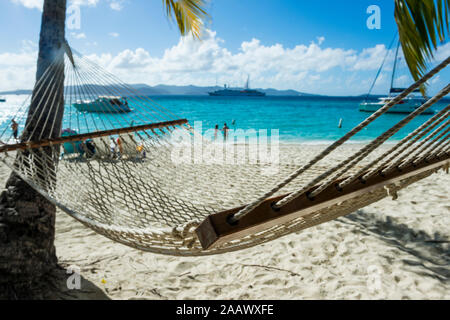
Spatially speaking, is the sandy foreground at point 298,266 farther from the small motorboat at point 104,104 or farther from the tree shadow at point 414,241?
the small motorboat at point 104,104

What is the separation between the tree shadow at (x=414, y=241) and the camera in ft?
6.40

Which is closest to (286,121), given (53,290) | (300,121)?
(300,121)

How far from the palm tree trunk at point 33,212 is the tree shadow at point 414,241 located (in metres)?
2.39

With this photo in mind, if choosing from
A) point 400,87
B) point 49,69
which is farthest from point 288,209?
point 400,87

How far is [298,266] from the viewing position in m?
2.02

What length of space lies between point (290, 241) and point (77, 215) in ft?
5.68

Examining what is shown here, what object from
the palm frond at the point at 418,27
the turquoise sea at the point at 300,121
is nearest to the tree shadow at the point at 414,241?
the palm frond at the point at 418,27

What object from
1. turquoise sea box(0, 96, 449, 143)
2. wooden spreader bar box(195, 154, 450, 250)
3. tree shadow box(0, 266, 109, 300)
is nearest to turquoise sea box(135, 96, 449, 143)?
turquoise sea box(0, 96, 449, 143)

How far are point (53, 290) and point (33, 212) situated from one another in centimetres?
52

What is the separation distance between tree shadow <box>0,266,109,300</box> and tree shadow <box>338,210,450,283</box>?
2129mm

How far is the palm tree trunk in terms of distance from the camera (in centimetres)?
153

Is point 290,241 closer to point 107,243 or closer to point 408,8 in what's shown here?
point 107,243

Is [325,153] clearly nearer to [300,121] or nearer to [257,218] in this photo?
[257,218]
